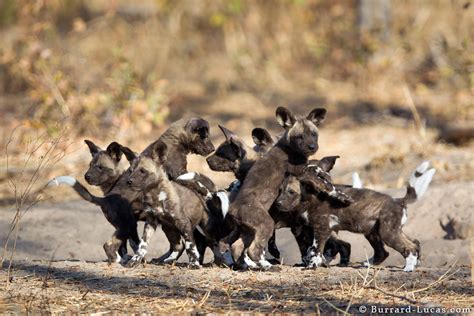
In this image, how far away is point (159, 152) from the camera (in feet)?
25.7

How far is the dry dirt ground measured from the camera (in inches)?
259

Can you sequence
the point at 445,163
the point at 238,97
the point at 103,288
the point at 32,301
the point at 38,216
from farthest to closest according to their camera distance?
1. the point at 238,97
2. the point at 445,163
3. the point at 38,216
4. the point at 103,288
5. the point at 32,301

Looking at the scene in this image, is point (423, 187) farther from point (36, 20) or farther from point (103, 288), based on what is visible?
point (36, 20)

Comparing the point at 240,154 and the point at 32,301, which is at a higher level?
the point at 240,154

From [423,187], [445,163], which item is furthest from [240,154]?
[445,163]

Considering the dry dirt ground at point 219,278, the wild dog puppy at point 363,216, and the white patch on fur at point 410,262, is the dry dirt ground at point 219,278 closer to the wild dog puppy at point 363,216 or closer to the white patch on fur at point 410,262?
the white patch on fur at point 410,262

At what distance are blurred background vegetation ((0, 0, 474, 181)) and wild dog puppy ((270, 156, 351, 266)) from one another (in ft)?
21.7

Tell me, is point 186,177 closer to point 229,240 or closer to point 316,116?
point 229,240

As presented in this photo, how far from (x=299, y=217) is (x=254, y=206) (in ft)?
1.70

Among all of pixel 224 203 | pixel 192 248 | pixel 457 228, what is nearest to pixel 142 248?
pixel 192 248

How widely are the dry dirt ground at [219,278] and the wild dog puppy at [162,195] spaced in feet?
1.01

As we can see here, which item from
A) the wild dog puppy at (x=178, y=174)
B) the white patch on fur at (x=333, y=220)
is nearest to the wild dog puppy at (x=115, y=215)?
the wild dog puppy at (x=178, y=174)

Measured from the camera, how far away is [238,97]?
1916 cm

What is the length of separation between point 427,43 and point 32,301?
14.7 m
